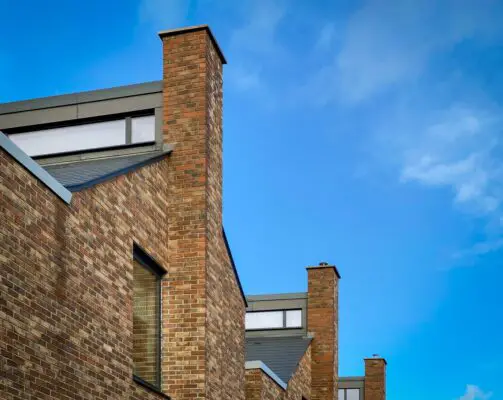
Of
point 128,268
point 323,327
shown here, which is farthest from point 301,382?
point 128,268

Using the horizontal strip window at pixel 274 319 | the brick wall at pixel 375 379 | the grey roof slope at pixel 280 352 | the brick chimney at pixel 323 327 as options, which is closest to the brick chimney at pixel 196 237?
the grey roof slope at pixel 280 352

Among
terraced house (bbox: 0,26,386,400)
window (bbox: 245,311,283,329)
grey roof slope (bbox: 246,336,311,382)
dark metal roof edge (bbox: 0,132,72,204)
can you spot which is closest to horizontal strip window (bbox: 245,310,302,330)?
window (bbox: 245,311,283,329)

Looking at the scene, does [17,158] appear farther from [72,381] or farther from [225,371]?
[225,371]

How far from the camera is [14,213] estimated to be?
11.4 m

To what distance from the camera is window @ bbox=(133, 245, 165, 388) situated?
52.2 ft

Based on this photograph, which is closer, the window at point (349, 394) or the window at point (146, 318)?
the window at point (146, 318)

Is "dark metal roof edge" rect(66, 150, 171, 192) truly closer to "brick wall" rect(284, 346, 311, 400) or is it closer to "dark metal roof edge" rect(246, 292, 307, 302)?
"brick wall" rect(284, 346, 311, 400)

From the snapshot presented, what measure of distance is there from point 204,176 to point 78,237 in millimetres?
4916

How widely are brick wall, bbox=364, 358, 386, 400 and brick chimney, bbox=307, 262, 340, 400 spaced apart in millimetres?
11406

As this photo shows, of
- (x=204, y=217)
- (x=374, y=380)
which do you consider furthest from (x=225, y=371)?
(x=374, y=380)

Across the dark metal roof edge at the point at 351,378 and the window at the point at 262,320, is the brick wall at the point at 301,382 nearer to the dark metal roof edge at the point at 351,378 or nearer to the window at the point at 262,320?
the window at the point at 262,320

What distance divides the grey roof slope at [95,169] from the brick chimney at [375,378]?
27.8 metres

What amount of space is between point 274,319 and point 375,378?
11.7 metres

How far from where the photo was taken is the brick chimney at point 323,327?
30.7 meters
